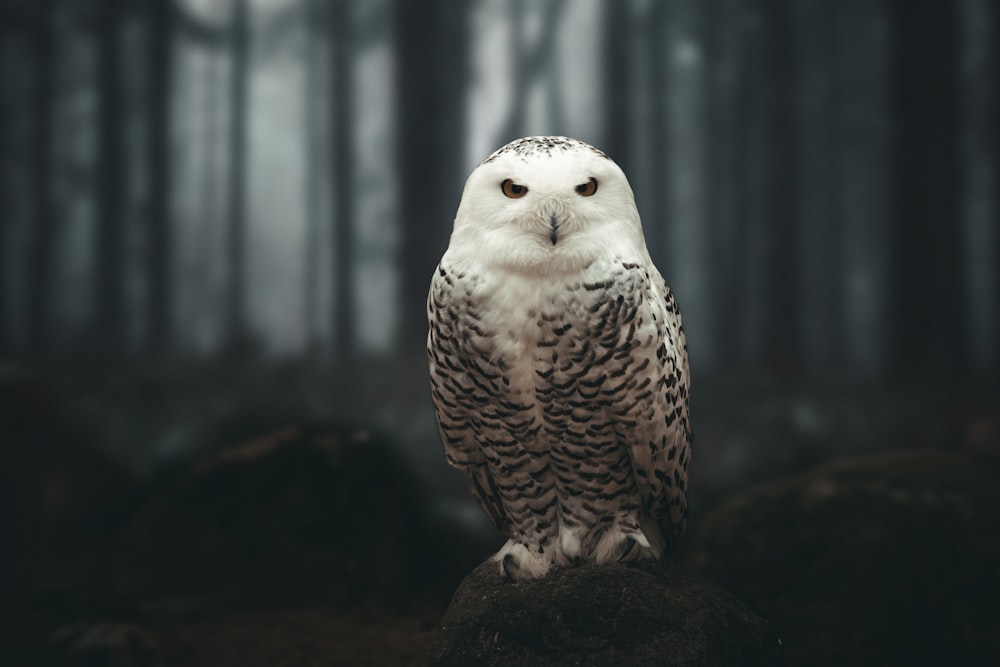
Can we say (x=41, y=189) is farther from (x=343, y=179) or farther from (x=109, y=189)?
(x=343, y=179)

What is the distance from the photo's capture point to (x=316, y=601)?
9.73ft

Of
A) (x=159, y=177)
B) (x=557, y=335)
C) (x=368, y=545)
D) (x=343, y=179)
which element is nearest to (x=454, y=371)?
(x=557, y=335)

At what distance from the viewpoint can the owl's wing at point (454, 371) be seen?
1751mm

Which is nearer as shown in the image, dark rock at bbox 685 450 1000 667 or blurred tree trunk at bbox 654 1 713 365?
dark rock at bbox 685 450 1000 667

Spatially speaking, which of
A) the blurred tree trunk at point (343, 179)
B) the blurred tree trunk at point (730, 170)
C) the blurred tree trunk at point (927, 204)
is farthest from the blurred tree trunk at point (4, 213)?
the blurred tree trunk at point (927, 204)

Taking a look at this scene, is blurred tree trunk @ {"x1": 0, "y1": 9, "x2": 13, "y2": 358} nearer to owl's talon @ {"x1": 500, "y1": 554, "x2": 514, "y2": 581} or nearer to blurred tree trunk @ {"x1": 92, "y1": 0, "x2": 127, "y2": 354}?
blurred tree trunk @ {"x1": 92, "y1": 0, "x2": 127, "y2": 354}

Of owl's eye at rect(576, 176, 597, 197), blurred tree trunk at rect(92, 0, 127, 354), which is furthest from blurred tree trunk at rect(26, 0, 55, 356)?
owl's eye at rect(576, 176, 597, 197)

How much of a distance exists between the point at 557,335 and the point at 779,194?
191 centimetres

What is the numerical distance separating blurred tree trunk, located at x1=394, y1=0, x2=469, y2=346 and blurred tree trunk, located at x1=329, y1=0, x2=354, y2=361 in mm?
122

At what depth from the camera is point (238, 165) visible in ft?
10.9

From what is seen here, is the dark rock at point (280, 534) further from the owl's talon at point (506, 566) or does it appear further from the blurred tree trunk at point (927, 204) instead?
the blurred tree trunk at point (927, 204)

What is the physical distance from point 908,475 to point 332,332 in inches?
84.9

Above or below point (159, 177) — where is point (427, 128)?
above

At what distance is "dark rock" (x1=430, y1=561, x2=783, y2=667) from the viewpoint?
180cm
